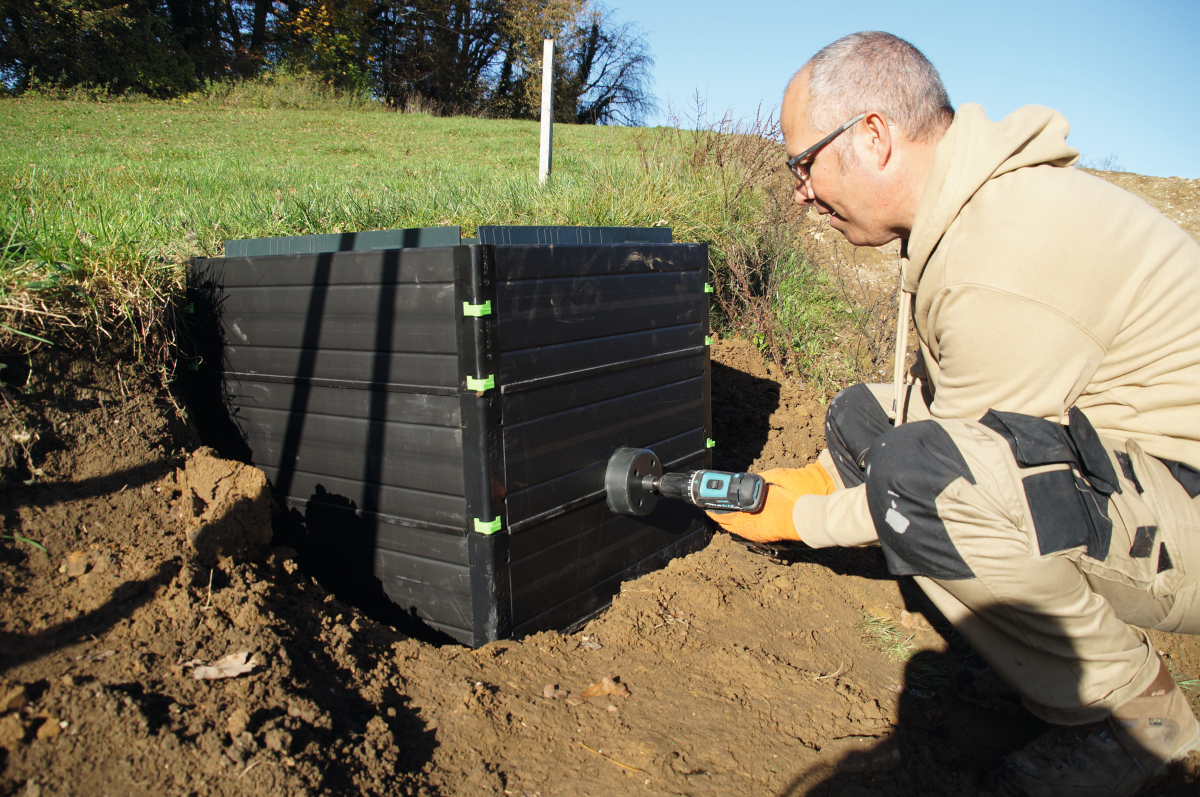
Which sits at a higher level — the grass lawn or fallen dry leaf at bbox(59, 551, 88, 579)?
the grass lawn

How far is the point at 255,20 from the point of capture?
21812 millimetres

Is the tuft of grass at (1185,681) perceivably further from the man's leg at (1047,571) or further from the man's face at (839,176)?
the man's face at (839,176)

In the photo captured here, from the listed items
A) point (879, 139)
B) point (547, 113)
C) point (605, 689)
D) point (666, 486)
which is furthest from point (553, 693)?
point (547, 113)

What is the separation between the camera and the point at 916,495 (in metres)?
1.76

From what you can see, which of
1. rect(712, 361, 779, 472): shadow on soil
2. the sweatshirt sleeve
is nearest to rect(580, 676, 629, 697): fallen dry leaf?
the sweatshirt sleeve

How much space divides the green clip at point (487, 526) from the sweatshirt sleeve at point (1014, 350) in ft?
4.16

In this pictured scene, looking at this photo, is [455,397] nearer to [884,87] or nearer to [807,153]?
[807,153]

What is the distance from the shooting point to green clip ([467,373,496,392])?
6.33ft

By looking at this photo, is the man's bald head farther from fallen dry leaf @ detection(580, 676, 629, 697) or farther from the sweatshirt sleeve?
fallen dry leaf @ detection(580, 676, 629, 697)

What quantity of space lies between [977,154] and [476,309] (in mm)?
1302

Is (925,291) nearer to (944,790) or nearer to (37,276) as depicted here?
(944,790)

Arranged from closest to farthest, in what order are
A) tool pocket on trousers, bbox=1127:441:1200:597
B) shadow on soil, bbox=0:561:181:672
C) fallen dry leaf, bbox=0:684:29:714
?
fallen dry leaf, bbox=0:684:29:714 < shadow on soil, bbox=0:561:181:672 < tool pocket on trousers, bbox=1127:441:1200:597

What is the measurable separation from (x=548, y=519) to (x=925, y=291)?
124cm

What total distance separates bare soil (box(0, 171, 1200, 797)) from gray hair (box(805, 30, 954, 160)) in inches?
60.3
